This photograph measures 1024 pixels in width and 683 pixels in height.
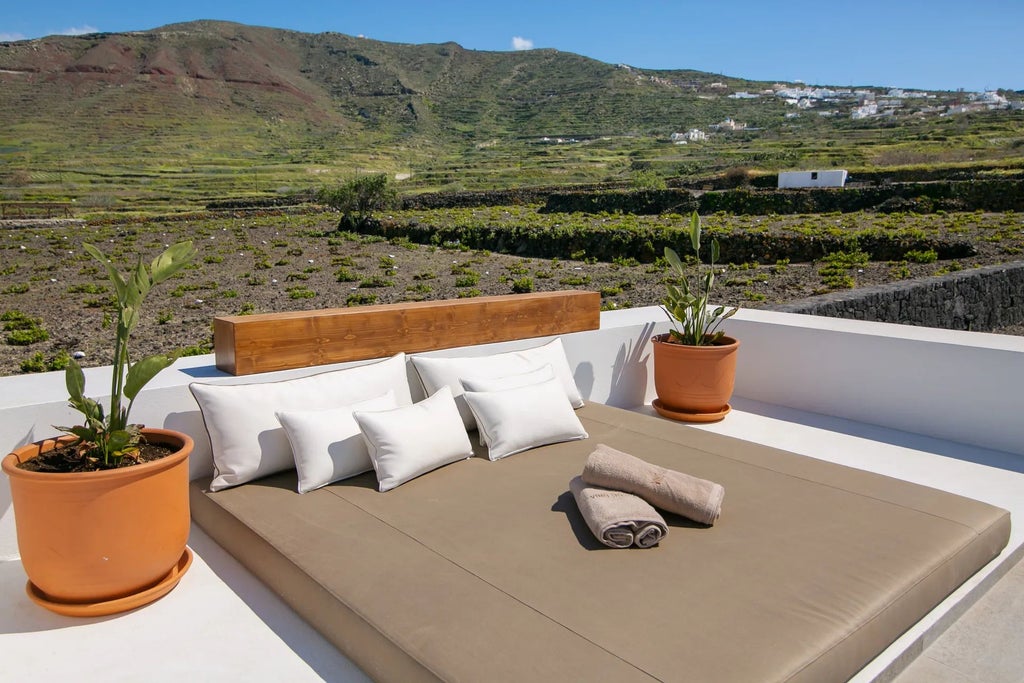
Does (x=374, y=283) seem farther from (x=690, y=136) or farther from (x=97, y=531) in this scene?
(x=690, y=136)

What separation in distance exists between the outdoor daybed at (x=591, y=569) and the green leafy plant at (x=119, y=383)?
376 millimetres

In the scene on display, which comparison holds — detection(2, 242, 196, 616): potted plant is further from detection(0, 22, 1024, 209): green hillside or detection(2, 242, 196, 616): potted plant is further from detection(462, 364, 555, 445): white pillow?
detection(0, 22, 1024, 209): green hillside

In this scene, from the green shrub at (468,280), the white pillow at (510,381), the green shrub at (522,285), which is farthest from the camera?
the green shrub at (468,280)

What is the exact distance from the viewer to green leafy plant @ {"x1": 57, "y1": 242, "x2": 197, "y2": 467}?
178 centimetres

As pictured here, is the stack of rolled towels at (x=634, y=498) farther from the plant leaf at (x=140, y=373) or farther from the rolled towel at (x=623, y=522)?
the plant leaf at (x=140, y=373)

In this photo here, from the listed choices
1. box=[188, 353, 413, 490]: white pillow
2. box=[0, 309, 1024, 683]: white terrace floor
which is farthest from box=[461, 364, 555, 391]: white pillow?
box=[0, 309, 1024, 683]: white terrace floor

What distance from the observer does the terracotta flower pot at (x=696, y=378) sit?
3.40 meters

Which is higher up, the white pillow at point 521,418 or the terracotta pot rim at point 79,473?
the terracotta pot rim at point 79,473

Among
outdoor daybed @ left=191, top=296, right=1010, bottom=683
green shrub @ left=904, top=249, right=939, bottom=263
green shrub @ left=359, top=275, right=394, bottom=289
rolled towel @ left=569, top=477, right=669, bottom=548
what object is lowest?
green shrub @ left=359, top=275, right=394, bottom=289

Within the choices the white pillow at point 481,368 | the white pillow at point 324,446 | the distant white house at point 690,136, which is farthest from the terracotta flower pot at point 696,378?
the distant white house at point 690,136

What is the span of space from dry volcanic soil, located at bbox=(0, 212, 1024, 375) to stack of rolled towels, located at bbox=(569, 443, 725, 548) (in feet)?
18.2

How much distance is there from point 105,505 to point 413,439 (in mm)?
868

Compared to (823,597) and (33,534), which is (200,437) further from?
(823,597)

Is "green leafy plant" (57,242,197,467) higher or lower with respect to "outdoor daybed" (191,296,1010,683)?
higher
